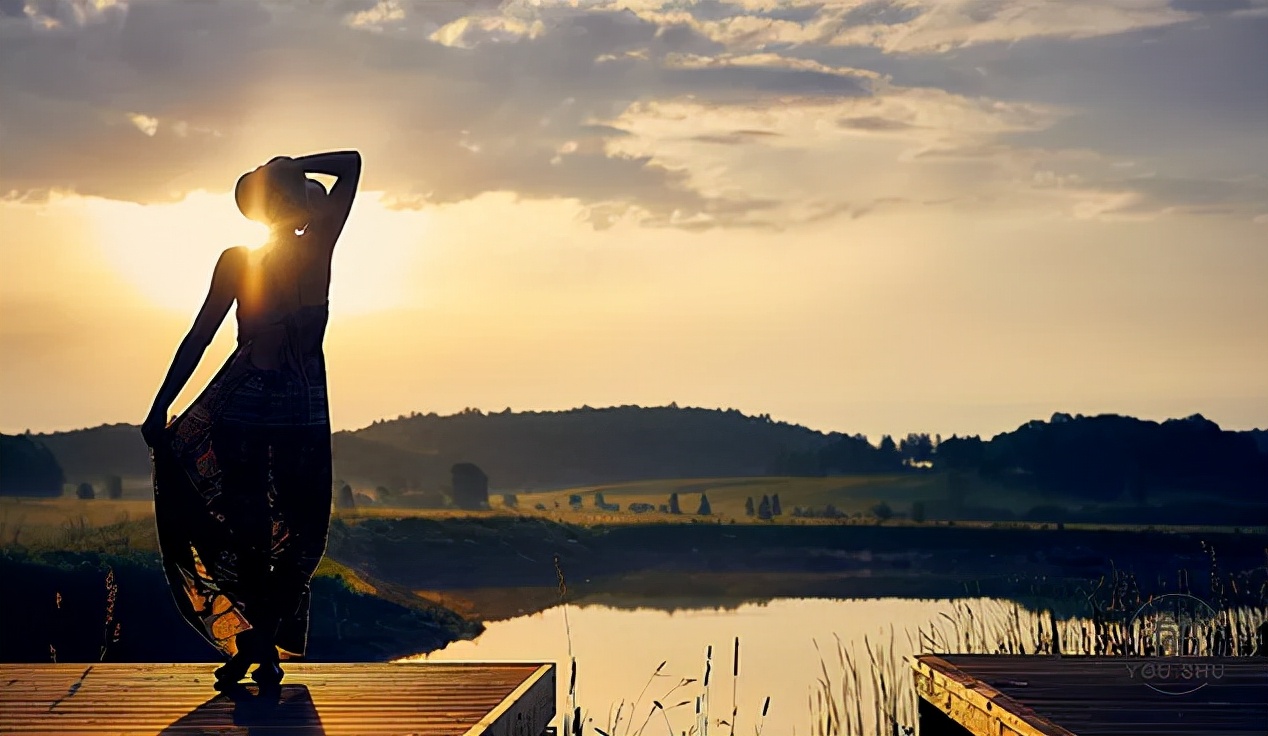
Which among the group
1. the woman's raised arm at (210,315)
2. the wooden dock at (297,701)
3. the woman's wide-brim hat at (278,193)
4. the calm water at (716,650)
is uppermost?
the woman's wide-brim hat at (278,193)

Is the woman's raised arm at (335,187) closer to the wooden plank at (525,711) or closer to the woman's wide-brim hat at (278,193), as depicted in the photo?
the woman's wide-brim hat at (278,193)

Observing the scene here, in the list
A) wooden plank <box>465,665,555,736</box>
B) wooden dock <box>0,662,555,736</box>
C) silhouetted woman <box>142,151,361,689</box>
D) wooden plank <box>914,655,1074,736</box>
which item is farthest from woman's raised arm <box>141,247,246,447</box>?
wooden plank <box>914,655,1074,736</box>

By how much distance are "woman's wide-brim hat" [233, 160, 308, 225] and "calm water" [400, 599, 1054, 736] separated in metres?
3.34

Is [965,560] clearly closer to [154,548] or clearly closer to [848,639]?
[848,639]

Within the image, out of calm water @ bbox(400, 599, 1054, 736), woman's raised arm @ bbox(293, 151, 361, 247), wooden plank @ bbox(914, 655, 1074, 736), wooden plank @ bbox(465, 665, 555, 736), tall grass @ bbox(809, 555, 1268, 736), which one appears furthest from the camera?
calm water @ bbox(400, 599, 1054, 736)

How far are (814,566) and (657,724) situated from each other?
20024 mm

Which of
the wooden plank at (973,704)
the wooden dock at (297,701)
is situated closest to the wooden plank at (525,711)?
the wooden dock at (297,701)

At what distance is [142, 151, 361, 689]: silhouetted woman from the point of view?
6625 mm

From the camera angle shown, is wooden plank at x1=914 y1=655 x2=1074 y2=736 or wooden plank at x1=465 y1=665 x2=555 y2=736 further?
wooden plank at x1=914 y1=655 x2=1074 y2=736

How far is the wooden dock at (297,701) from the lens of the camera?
610 centimetres

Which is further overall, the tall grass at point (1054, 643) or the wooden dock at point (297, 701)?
the tall grass at point (1054, 643)

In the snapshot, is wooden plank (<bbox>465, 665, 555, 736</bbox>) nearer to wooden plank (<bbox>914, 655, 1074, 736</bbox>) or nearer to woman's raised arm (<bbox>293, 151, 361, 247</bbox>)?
wooden plank (<bbox>914, 655, 1074, 736</bbox>)

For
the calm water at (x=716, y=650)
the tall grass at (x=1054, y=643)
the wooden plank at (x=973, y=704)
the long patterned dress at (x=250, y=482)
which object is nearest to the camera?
the wooden plank at (x=973, y=704)

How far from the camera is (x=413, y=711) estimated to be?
21.0ft
